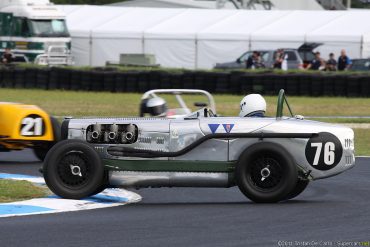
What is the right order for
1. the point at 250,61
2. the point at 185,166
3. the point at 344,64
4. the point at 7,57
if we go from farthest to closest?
the point at 7,57 → the point at 250,61 → the point at 344,64 → the point at 185,166

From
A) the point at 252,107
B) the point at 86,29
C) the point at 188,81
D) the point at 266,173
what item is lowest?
the point at 266,173

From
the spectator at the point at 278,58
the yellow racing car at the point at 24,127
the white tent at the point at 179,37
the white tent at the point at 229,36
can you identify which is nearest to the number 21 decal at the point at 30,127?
the yellow racing car at the point at 24,127

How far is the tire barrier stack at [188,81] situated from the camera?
104 ft

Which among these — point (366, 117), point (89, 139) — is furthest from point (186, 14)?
point (89, 139)

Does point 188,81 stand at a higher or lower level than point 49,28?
lower

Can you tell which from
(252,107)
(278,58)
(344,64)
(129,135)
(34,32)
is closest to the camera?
(129,135)

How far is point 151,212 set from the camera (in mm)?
10109

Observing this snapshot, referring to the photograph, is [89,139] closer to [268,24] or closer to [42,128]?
[42,128]

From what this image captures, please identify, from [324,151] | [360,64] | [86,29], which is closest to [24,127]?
[324,151]

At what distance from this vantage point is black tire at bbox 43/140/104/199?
10891 mm

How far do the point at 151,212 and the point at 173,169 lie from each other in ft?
3.06

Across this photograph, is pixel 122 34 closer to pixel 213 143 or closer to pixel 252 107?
pixel 252 107

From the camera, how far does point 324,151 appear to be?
10.8 m

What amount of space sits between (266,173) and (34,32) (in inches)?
1319
